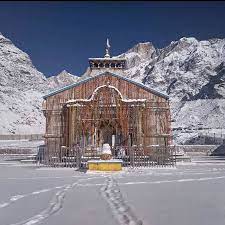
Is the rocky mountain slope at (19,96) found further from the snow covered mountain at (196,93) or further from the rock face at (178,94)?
the snow covered mountain at (196,93)

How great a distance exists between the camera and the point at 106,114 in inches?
1155

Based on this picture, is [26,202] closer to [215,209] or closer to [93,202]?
[93,202]

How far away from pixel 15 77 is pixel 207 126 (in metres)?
104

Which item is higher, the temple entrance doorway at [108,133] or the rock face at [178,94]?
the rock face at [178,94]

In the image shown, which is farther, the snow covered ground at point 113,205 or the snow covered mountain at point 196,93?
Answer: the snow covered mountain at point 196,93

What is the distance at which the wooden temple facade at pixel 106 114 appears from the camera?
94.2 feet

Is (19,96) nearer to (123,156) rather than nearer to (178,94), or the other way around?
(178,94)

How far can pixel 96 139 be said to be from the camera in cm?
2983

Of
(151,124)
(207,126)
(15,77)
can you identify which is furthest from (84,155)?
(15,77)

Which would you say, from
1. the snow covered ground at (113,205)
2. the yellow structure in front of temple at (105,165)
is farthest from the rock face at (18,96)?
the snow covered ground at (113,205)

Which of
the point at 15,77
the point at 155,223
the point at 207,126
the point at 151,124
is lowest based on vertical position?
the point at 155,223

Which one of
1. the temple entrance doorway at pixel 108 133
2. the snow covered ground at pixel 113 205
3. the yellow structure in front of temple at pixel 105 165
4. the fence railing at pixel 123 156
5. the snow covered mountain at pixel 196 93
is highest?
the snow covered mountain at pixel 196 93

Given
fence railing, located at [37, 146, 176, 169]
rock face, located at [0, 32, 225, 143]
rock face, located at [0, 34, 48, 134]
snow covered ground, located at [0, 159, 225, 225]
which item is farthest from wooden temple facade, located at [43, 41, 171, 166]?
rock face, located at [0, 34, 48, 134]

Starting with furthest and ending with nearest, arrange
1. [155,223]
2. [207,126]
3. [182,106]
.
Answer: [182,106] → [207,126] → [155,223]
